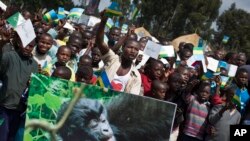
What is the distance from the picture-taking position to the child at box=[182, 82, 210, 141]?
4848 millimetres

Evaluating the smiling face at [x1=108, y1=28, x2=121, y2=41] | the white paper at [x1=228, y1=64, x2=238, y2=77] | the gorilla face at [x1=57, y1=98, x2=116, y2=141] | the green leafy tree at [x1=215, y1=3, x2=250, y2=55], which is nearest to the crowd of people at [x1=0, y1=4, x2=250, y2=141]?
the smiling face at [x1=108, y1=28, x2=121, y2=41]

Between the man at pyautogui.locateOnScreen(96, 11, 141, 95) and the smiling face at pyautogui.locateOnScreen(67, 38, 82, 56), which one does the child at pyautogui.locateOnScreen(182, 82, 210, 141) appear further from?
the smiling face at pyautogui.locateOnScreen(67, 38, 82, 56)

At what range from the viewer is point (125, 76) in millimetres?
3990

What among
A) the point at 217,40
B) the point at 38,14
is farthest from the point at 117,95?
the point at 217,40

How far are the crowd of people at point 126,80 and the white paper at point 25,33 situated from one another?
0.28ft

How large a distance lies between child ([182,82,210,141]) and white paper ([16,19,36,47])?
2.02 m

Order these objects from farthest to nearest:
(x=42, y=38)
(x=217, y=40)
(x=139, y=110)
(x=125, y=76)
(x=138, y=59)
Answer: (x=217, y=40) < (x=138, y=59) < (x=42, y=38) < (x=125, y=76) < (x=139, y=110)

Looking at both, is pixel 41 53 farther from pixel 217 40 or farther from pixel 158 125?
pixel 217 40

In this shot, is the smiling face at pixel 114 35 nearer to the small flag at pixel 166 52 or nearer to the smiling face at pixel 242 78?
the small flag at pixel 166 52

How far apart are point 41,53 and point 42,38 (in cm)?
27

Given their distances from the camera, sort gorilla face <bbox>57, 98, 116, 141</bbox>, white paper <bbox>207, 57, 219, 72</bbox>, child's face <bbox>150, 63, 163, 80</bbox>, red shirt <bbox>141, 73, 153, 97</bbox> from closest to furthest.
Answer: gorilla face <bbox>57, 98, 116, 141</bbox> → red shirt <bbox>141, 73, 153, 97</bbox> → child's face <bbox>150, 63, 163, 80</bbox> → white paper <bbox>207, 57, 219, 72</bbox>

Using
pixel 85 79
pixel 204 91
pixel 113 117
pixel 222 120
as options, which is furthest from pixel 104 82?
pixel 222 120

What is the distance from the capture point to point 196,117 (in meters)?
4.89

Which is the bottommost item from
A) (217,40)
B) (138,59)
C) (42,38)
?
(217,40)
